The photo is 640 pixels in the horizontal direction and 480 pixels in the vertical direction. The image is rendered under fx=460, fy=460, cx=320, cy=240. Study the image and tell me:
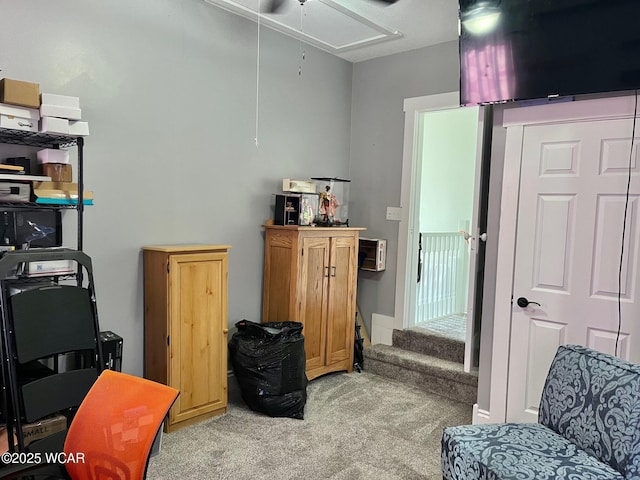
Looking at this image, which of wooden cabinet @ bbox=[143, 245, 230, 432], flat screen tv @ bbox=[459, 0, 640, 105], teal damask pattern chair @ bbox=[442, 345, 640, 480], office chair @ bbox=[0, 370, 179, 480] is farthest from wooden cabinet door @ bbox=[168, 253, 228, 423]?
flat screen tv @ bbox=[459, 0, 640, 105]

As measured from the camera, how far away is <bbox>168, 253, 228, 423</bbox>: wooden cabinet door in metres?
2.90

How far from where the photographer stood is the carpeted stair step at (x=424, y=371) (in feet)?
11.8

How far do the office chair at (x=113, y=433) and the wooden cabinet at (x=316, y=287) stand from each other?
215 centimetres

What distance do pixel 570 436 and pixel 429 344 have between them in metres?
2.07

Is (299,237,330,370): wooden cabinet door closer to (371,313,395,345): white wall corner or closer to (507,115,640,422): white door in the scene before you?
(371,313,395,345): white wall corner

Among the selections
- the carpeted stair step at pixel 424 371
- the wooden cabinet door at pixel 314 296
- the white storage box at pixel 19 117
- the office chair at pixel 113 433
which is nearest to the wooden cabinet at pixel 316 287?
the wooden cabinet door at pixel 314 296

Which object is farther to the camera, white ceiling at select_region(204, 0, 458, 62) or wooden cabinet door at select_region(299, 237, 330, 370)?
wooden cabinet door at select_region(299, 237, 330, 370)

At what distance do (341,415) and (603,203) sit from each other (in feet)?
7.04

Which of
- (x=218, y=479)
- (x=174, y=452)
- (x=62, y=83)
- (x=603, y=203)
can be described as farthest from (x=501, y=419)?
(x=62, y=83)

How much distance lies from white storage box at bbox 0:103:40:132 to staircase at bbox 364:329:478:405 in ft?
10.3

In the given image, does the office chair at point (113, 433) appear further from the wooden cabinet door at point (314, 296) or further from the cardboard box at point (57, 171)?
the wooden cabinet door at point (314, 296)

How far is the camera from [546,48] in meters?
2.52

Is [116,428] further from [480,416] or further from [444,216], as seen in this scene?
[444,216]

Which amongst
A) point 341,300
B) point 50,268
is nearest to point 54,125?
point 50,268
